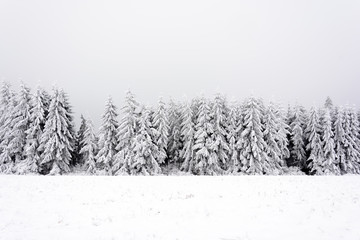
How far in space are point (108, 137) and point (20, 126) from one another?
13.3 m

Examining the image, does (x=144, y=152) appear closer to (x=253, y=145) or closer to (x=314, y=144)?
(x=253, y=145)

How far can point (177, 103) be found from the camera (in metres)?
51.0

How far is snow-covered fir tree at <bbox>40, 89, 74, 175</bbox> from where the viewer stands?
36.2m

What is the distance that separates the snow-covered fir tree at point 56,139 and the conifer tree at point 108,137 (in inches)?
213

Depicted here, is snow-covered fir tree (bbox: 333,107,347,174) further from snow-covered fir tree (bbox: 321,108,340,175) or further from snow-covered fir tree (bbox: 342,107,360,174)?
snow-covered fir tree (bbox: 321,108,340,175)

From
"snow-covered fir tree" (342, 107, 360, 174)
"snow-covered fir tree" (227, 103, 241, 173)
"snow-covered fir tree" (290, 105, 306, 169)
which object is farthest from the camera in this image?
"snow-covered fir tree" (290, 105, 306, 169)

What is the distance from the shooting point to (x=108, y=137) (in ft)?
138

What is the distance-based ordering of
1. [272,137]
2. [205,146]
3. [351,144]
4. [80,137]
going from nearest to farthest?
[205,146], [272,137], [351,144], [80,137]

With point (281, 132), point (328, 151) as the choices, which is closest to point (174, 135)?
point (281, 132)

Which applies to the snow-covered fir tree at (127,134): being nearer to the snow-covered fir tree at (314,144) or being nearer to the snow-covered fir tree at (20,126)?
the snow-covered fir tree at (20,126)

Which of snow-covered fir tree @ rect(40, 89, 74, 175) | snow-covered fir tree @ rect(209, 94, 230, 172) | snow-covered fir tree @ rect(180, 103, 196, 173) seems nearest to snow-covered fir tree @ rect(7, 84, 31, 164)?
snow-covered fir tree @ rect(40, 89, 74, 175)

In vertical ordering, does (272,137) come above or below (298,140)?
above
